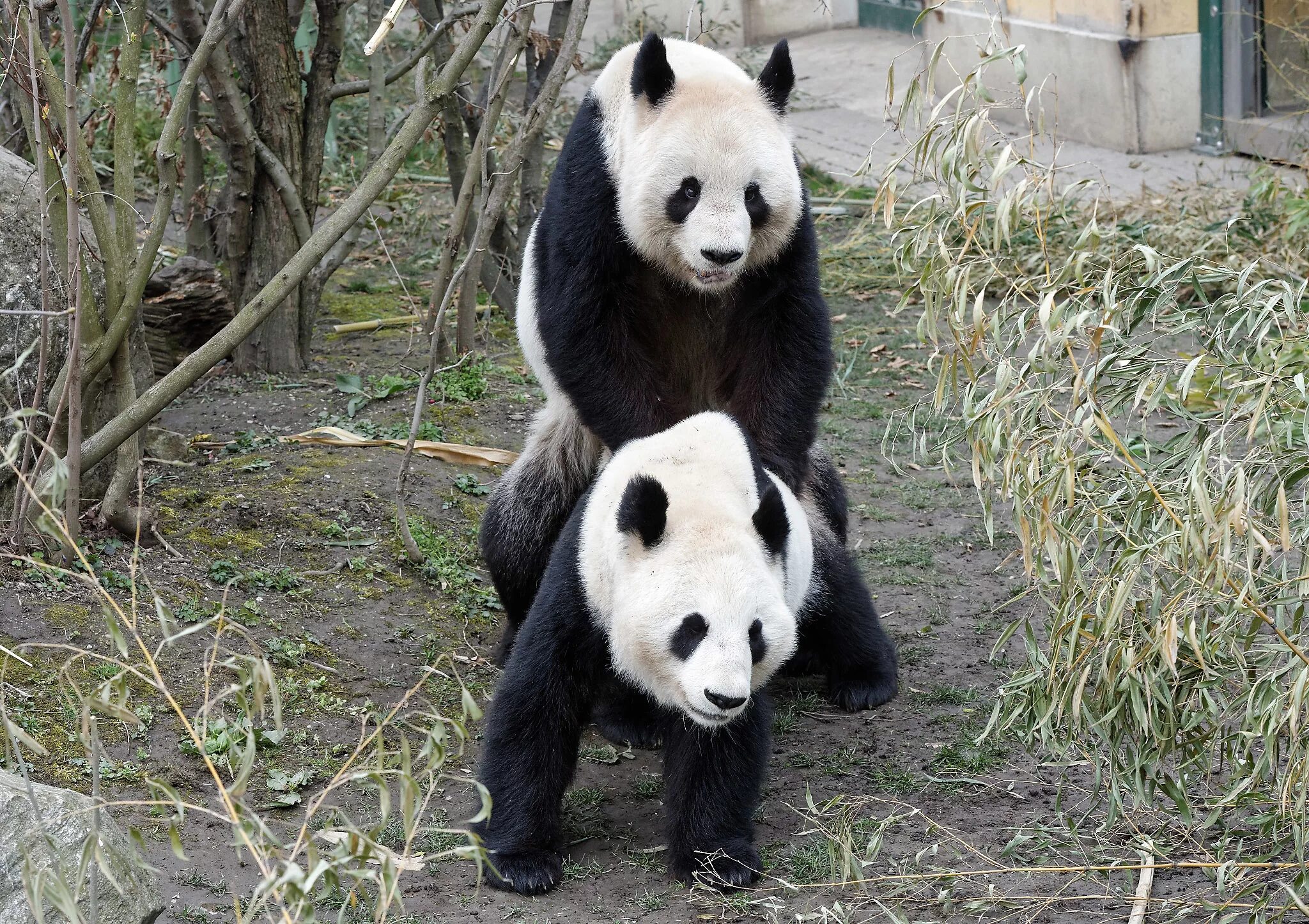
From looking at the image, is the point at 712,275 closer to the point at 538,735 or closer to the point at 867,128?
the point at 538,735

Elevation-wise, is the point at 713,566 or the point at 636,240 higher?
the point at 636,240

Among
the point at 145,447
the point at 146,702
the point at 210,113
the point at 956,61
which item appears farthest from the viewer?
the point at 956,61

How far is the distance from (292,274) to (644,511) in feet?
6.63

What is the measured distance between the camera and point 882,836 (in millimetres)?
3695

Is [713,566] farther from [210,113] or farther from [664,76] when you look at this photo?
[210,113]

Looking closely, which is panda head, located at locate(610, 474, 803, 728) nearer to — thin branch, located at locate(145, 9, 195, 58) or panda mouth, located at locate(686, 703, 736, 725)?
panda mouth, located at locate(686, 703, 736, 725)

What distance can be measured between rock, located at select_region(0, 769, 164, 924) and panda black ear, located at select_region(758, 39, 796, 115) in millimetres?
2642

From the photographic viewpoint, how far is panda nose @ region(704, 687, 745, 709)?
3125 millimetres

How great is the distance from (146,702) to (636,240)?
1958 millimetres

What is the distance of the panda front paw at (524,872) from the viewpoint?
11.4 ft

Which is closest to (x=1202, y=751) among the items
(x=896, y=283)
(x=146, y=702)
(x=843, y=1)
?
(x=146, y=702)

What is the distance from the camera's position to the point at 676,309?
4.38 metres

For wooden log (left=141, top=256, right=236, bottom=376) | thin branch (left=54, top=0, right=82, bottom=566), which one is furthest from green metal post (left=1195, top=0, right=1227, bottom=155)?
thin branch (left=54, top=0, right=82, bottom=566)

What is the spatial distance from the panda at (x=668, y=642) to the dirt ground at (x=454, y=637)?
0.51 feet
